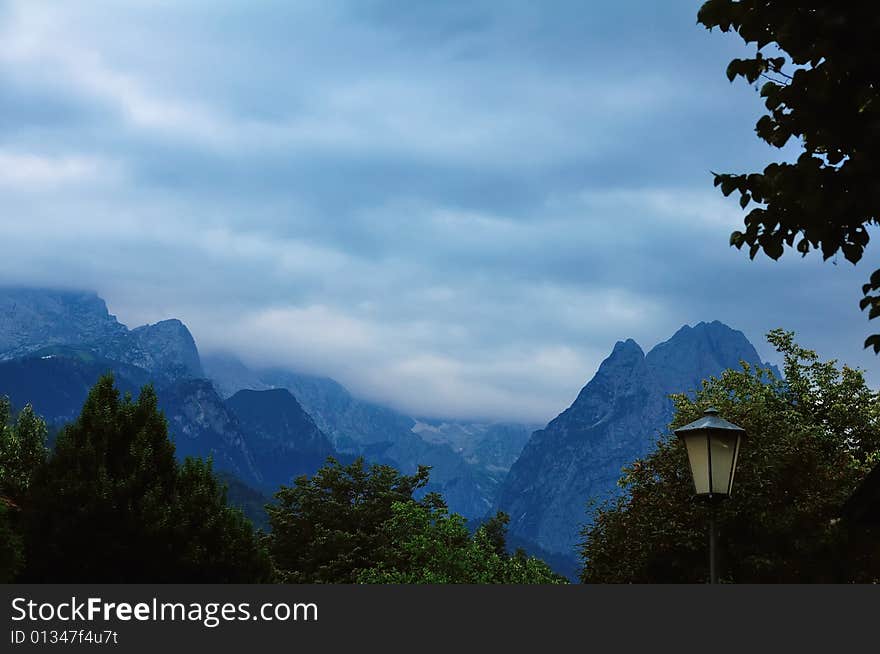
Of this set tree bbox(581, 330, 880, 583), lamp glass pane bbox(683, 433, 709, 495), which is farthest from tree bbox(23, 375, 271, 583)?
lamp glass pane bbox(683, 433, 709, 495)

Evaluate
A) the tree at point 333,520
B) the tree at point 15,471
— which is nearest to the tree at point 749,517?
the tree at point 15,471

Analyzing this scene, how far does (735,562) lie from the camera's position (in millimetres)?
24641

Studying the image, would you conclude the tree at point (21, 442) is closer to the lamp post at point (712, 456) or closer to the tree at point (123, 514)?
the tree at point (123, 514)

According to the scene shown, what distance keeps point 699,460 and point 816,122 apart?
15.2ft

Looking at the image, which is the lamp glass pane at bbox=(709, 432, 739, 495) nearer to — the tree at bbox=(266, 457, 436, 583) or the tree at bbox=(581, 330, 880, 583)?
the tree at bbox=(581, 330, 880, 583)

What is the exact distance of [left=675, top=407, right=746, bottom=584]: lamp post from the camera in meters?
9.10


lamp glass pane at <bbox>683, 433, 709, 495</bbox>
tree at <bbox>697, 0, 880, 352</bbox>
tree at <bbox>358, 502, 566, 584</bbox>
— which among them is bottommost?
tree at <bbox>358, 502, 566, 584</bbox>

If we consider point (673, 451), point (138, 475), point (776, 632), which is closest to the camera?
point (776, 632)

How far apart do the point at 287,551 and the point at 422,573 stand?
2206 centimetres

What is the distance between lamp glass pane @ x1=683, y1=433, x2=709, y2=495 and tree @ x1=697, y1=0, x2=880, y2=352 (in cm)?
339

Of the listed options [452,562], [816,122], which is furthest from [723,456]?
[452,562]

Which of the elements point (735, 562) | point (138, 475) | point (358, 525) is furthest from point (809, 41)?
point (358, 525)

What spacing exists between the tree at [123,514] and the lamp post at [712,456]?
14.7m

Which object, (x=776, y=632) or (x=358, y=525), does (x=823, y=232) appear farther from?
(x=358, y=525)
